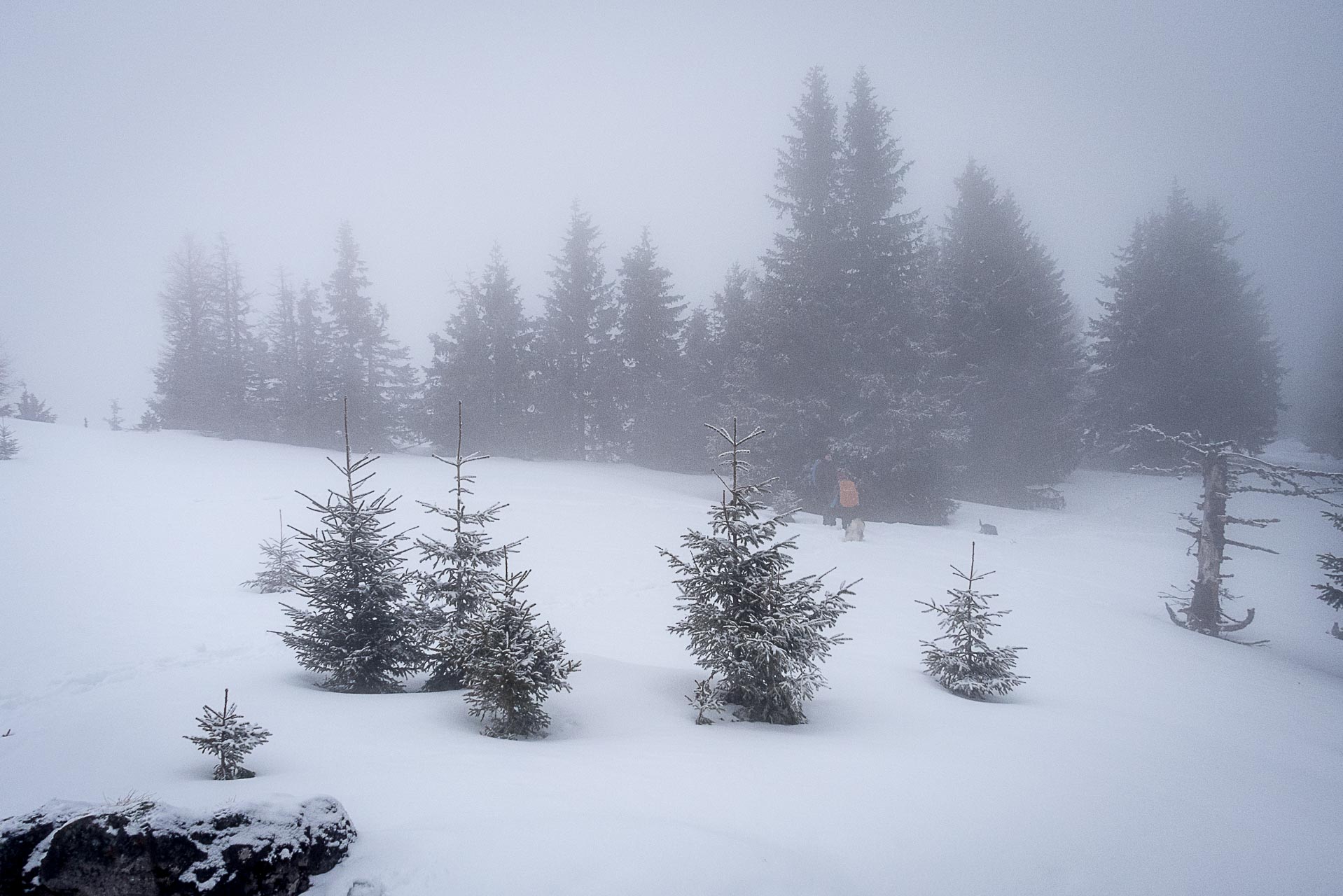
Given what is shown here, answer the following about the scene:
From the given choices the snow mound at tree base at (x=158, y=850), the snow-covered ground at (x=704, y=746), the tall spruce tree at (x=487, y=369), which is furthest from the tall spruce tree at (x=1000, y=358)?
the snow mound at tree base at (x=158, y=850)

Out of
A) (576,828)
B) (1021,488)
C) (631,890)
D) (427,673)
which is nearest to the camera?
(631,890)

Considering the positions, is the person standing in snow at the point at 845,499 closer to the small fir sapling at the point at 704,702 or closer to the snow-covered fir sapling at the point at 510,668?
the small fir sapling at the point at 704,702

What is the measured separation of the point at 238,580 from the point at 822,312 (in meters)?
19.8

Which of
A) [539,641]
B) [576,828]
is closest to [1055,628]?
[539,641]

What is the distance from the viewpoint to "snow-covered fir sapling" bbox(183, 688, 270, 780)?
3.91 meters

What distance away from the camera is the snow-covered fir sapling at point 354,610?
630 cm

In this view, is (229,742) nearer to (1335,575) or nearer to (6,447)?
(1335,575)

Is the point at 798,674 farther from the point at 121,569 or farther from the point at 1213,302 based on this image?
the point at 1213,302

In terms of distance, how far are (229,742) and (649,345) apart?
31444 mm

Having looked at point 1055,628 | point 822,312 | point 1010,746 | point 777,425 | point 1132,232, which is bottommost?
point 1055,628

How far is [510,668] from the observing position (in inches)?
207

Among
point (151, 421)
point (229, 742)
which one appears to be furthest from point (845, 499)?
point (151, 421)

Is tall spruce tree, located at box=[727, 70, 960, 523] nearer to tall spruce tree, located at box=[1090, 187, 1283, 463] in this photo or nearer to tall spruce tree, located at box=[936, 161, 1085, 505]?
tall spruce tree, located at box=[936, 161, 1085, 505]

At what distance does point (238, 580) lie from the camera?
40.1 feet
